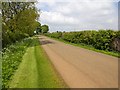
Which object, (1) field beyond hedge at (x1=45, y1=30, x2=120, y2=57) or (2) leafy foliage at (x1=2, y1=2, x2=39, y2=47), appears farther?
(2) leafy foliage at (x1=2, y1=2, x2=39, y2=47)

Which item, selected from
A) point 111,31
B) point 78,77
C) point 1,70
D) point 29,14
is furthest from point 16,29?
point 78,77

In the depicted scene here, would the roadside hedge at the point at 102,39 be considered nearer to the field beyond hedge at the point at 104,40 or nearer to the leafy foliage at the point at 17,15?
the field beyond hedge at the point at 104,40

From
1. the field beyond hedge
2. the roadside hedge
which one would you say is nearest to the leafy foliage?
the roadside hedge

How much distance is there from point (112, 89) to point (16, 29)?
1407 inches

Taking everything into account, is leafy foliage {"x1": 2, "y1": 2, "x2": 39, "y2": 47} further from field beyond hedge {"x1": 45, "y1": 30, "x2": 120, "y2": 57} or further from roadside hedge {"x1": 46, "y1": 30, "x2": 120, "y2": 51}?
field beyond hedge {"x1": 45, "y1": 30, "x2": 120, "y2": 57}

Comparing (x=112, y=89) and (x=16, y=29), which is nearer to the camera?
(x=112, y=89)

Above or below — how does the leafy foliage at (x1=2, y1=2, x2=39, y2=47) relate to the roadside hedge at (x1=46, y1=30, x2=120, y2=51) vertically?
above

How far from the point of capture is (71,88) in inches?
401

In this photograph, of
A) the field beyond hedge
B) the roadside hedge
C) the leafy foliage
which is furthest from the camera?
the leafy foliage

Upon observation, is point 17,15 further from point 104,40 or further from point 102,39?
point 104,40

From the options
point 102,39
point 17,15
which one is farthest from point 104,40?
point 17,15

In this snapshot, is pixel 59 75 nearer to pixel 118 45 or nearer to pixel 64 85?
pixel 64 85

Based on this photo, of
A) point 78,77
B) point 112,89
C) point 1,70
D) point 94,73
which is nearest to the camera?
point 112,89

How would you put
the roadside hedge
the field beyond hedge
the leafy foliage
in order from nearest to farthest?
the field beyond hedge → the roadside hedge → the leafy foliage
